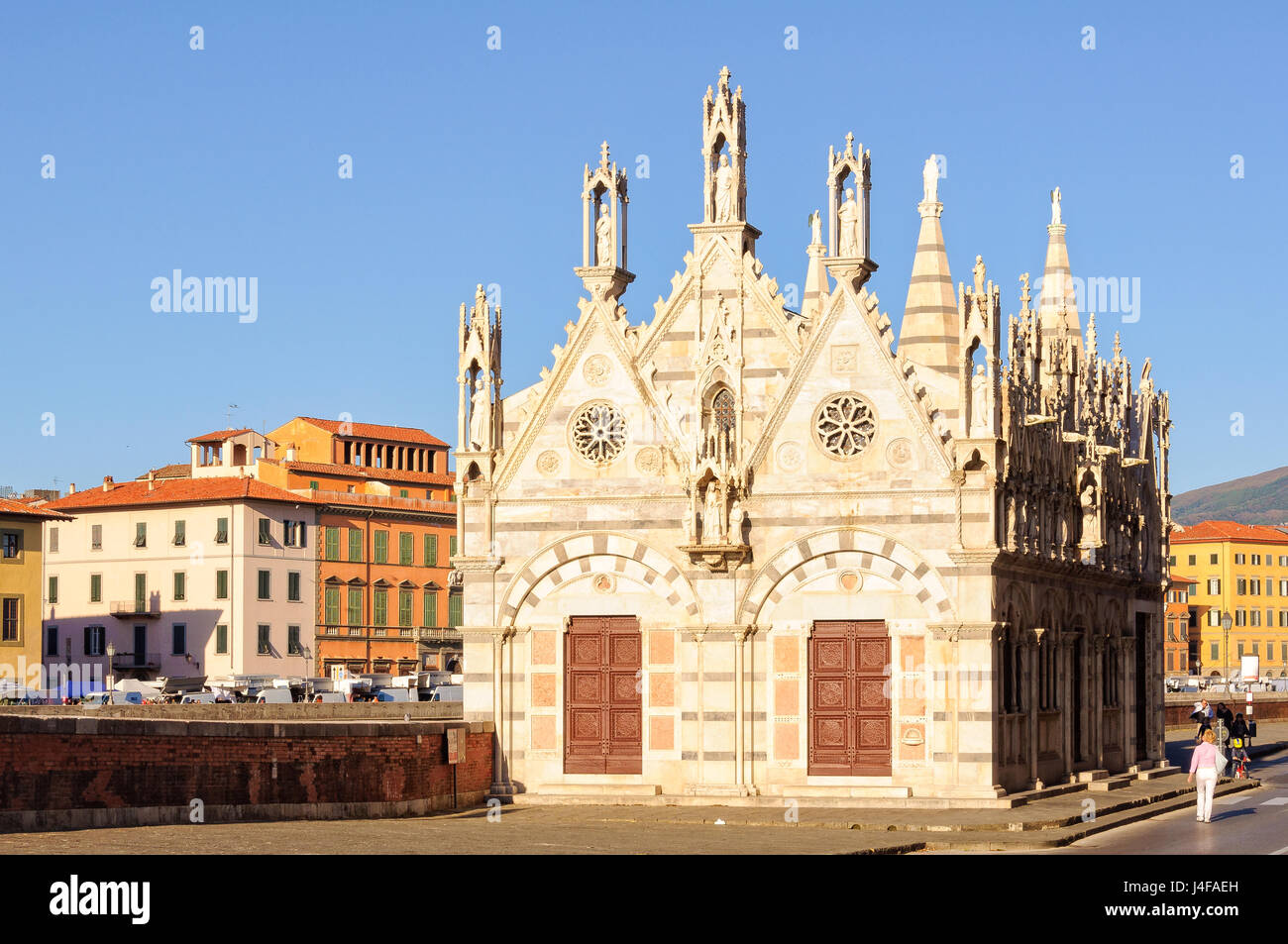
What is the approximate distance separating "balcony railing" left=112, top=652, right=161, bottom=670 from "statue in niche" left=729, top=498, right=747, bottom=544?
67.7 meters

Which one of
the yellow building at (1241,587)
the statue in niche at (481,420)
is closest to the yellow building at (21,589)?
the statue in niche at (481,420)

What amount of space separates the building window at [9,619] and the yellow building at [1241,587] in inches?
4576

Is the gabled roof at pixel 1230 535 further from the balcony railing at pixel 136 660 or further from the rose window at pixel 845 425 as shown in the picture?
the rose window at pixel 845 425

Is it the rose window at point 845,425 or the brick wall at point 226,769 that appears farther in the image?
the rose window at point 845,425

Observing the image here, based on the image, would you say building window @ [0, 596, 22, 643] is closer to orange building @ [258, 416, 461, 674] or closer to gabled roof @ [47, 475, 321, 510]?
gabled roof @ [47, 475, 321, 510]

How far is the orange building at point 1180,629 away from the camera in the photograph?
564ft

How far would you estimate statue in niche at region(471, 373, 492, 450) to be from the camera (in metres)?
37.7

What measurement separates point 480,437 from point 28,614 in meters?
49.2

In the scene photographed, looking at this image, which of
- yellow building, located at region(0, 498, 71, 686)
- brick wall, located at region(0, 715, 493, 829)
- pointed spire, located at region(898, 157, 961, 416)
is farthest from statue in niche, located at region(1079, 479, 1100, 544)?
yellow building, located at region(0, 498, 71, 686)

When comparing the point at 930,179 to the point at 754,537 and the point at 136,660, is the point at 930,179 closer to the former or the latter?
the point at 754,537

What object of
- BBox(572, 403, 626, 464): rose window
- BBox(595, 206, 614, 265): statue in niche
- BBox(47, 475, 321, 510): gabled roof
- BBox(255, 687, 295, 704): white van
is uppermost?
BBox(595, 206, 614, 265): statue in niche

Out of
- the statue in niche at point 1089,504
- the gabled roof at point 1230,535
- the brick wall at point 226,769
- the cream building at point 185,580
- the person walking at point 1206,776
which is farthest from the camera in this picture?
the gabled roof at point 1230,535

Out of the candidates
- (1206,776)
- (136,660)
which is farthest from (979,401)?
(136,660)
